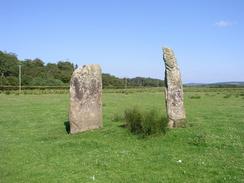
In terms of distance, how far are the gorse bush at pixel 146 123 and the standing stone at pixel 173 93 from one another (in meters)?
1.01

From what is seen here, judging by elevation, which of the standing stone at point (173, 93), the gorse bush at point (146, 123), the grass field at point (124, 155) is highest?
the standing stone at point (173, 93)

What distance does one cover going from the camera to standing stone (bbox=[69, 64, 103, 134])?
15289mm

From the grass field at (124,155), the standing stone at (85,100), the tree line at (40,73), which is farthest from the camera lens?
the tree line at (40,73)

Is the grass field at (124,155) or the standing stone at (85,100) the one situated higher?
the standing stone at (85,100)

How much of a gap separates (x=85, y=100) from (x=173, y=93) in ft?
10.9

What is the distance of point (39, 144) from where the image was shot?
13.5 meters

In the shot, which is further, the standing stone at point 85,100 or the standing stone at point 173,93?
the standing stone at point 85,100

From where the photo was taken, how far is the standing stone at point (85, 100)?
50.2ft

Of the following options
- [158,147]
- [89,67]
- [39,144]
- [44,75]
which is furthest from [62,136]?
[44,75]

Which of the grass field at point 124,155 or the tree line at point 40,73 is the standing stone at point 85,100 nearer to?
the grass field at point 124,155

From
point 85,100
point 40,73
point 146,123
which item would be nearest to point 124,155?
point 146,123

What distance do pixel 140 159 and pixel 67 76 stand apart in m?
84.5

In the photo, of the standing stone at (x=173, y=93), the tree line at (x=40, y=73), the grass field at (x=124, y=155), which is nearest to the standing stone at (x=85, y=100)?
the grass field at (x=124, y=155)

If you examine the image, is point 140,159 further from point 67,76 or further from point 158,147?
point 67,76
